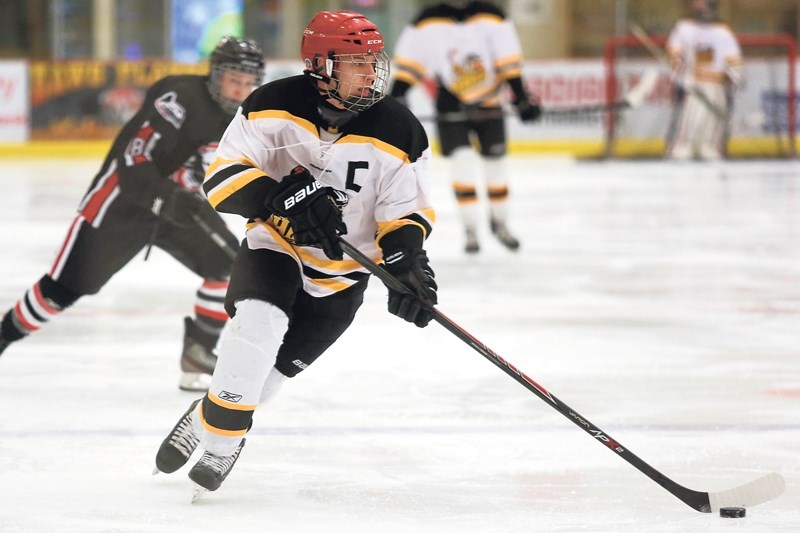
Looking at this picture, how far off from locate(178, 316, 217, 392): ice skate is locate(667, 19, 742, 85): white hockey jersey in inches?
328

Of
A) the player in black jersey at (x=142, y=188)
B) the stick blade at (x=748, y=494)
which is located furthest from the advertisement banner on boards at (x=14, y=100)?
the stick blade at (x=748, y=494)

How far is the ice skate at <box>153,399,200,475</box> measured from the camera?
2.69 m

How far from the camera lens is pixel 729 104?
37.8ft

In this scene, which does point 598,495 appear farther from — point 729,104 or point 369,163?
point 729,104

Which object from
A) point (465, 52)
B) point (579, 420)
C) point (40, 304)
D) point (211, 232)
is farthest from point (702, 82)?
point (579, 420)

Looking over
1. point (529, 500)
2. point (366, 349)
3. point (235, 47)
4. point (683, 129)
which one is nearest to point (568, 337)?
A: point (366, 349)

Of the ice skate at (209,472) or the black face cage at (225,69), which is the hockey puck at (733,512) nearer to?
the ice skate at (209,472)

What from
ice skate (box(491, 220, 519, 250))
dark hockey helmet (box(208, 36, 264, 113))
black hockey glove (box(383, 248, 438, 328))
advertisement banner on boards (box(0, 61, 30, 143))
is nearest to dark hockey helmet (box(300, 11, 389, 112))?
black hockey glove (box(383, 248, 438, 328))

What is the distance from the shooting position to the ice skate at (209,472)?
256 cm

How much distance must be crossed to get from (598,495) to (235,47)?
1458 millimetres

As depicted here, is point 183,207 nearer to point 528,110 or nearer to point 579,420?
point 579,420

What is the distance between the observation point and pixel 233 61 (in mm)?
3461

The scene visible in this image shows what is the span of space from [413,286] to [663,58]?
385 inches

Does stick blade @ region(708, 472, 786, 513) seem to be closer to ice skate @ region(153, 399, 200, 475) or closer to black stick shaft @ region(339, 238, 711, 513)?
black stick shaft @ region(339, 238, 711, 513)
